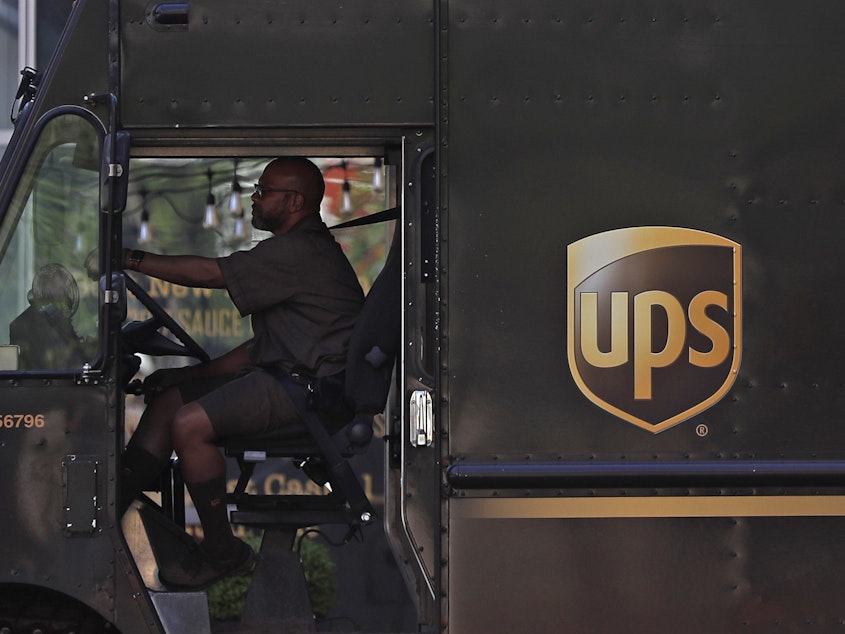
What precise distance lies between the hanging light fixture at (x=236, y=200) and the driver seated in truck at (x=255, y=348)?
0.69m

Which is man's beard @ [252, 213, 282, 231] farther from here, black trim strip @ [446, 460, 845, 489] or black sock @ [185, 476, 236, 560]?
black trim strip @ [446, 460, 845, 489]

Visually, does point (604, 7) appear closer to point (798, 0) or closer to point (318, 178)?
point (798, 0)

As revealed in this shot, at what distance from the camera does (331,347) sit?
4266 millimetres

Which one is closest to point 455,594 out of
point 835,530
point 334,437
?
point 334,437

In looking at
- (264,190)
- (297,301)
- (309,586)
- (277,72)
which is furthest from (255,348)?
(309,586)

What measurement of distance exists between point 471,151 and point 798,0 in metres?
1.15

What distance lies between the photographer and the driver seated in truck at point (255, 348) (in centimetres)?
411

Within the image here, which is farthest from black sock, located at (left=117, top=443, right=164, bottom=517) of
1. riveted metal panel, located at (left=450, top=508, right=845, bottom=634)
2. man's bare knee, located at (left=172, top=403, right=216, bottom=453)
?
riveted metal panel, located at (left=450, top=508, right=845, bottom=634)

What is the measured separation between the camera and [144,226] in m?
5.37

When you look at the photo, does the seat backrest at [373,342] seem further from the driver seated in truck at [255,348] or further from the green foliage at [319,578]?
the green foliage at [319,578]

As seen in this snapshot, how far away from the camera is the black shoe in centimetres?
416

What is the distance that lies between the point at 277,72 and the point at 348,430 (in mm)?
1240

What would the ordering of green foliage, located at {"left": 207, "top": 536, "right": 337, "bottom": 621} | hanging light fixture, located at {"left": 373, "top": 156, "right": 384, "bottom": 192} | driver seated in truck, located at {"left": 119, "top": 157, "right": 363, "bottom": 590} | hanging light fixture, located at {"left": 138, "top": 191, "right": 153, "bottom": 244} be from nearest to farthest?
driver seated in truck, located at {"left": 119, "top": 157, "right": 363, "bottom": 590} → hanging light fixture, located at {"left": 138, "top": 191, "right": 153, "bottom": 244} → hanging light fixture, located at {"left": 373, "top": 156, "right": 384, "bottom": 192} → green foliage, located at {"left": 207, "top": 536, "right": 337, "bottom": 621}

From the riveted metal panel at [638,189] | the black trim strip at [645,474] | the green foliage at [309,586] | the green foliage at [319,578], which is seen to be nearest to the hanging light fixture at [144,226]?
the green foliage at [309,586]
